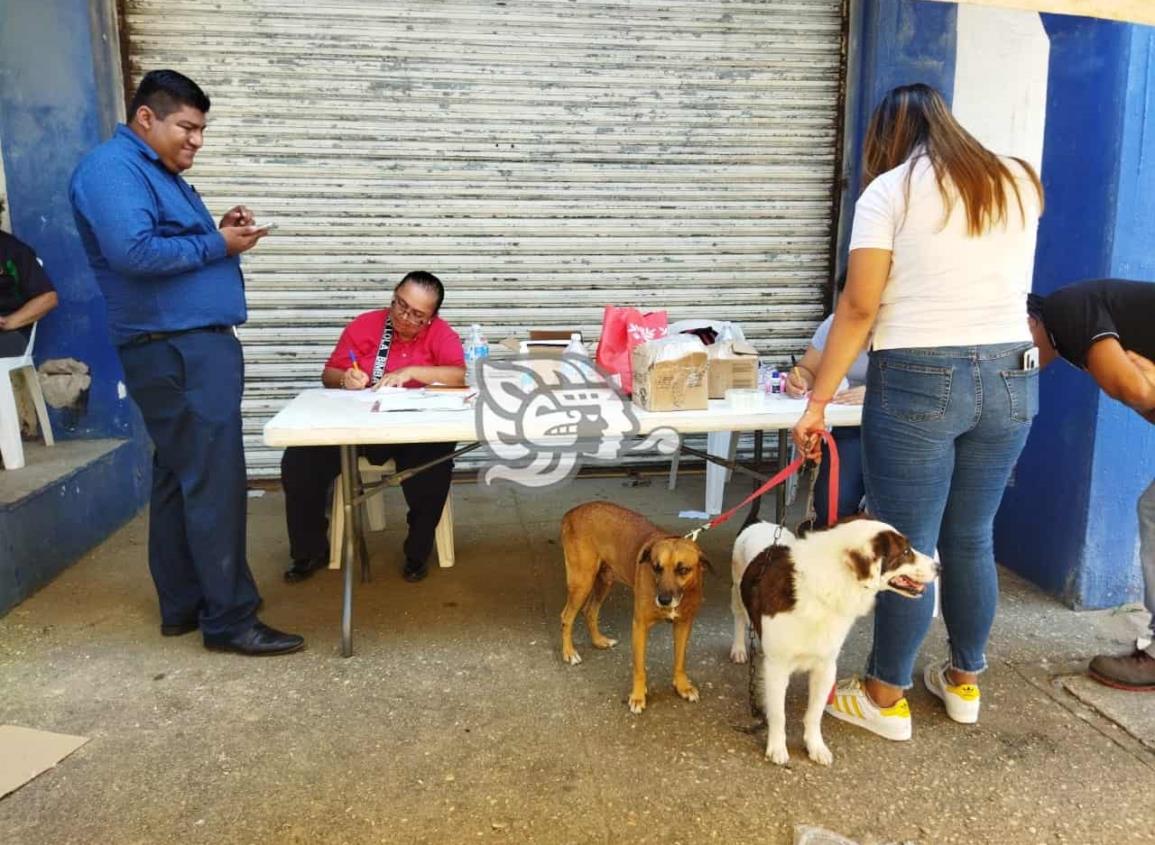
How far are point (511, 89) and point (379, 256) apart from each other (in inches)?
54.1

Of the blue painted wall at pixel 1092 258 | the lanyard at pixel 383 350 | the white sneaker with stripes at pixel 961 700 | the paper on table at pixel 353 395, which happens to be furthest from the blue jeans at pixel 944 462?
the lanyard at pixel 383 350

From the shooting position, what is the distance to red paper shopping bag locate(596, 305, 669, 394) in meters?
3.58

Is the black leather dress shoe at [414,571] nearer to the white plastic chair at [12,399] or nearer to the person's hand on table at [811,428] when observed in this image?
the white plastic chair at [12,399]

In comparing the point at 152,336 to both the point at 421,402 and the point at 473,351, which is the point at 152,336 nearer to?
the point at 421,402

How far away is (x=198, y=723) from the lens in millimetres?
2709

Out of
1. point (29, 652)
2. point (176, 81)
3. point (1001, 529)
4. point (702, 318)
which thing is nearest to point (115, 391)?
point (29, 652)

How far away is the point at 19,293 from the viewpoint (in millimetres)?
4535

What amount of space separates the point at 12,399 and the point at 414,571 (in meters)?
2.28

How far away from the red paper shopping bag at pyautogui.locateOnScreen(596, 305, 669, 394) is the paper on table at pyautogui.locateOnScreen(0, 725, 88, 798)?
236 centimetres

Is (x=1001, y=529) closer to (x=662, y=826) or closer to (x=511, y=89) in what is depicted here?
(x=662, y=826)

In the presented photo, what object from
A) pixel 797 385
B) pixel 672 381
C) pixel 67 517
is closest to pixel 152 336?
pixel 67 517

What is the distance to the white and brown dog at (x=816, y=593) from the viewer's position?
7.30 feet

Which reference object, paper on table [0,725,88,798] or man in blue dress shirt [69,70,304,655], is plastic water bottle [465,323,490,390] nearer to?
man in blue dress shirt [69,70,304,655]

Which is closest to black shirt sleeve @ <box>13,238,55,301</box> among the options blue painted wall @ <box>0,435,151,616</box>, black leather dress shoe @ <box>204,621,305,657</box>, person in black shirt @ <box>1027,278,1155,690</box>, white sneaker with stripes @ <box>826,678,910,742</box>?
blue painted wall @ <box>0,435,151,616</box>
